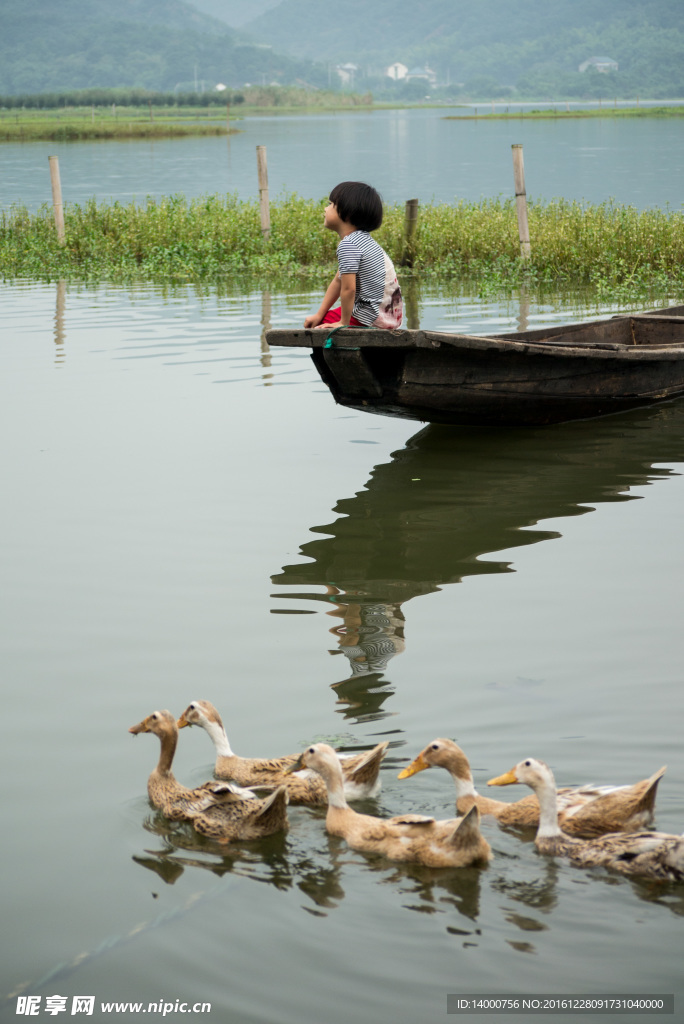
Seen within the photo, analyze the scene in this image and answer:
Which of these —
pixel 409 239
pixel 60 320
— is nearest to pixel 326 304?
pixel 60 320

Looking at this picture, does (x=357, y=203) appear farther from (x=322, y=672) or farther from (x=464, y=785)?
(x=464, y=785)

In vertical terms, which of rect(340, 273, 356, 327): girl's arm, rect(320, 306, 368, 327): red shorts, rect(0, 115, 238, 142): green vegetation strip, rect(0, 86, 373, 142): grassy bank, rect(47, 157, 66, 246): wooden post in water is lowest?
rect(320, 306, 368, 327): red shorts

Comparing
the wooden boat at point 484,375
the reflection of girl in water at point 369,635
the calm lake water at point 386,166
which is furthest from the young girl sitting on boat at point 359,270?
the calm lake water at point 386,166

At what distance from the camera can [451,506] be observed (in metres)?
7.63

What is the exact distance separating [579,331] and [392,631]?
5921 mm

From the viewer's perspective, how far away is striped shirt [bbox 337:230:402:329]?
7723mm

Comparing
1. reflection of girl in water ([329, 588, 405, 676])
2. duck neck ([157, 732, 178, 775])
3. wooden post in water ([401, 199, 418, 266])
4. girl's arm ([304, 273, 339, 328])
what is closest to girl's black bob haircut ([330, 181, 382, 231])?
girl's arm ([304, 273, 339, 328])

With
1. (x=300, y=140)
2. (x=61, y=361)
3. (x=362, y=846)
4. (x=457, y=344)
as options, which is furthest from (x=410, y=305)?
(x=300, y=140)

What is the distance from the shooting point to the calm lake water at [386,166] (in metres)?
37.1

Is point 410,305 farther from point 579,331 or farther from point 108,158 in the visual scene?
point 108,158

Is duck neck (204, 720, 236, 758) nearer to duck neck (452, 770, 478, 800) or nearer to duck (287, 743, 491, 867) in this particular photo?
duck (287, 743, 491, 867)

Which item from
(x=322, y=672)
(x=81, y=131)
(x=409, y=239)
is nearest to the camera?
(x=322, y=672)

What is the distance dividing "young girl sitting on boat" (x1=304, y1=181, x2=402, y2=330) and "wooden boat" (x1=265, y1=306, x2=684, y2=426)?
253mm

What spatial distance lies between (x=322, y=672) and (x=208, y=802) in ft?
4.09
